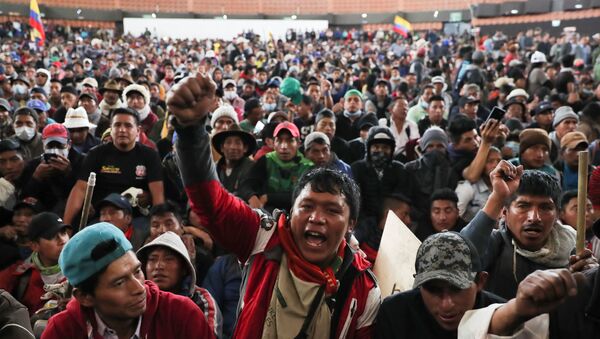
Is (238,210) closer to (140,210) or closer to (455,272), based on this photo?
(455,272)

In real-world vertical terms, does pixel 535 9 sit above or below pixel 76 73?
above

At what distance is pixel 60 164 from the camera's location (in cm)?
532

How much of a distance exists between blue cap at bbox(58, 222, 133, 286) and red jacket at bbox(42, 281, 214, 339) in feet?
0.44

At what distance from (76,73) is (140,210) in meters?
9.78

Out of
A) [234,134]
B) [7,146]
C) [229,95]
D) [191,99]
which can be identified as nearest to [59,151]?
[7,146]

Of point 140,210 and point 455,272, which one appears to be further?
point 140,210

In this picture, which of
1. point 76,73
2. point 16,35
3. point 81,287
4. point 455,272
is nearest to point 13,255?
point 81,287

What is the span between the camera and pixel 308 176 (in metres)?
2.29

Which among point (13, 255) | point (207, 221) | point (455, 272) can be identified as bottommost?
point (13, 255)

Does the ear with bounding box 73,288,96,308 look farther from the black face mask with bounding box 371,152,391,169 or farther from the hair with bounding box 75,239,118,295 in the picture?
the black face mask with bounding box 371,152,391,169

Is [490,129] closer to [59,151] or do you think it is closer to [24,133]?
[59,151]

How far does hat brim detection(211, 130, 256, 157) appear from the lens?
5.25 metres

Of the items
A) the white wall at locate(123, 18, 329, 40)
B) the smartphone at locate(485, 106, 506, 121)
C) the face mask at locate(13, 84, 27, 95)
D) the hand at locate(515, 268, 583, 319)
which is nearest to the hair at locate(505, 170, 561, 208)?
the smartphone at locate(485, 106, 506, 121)

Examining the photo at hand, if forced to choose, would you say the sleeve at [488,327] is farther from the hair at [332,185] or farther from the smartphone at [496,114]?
the smartphone at [496,114]
